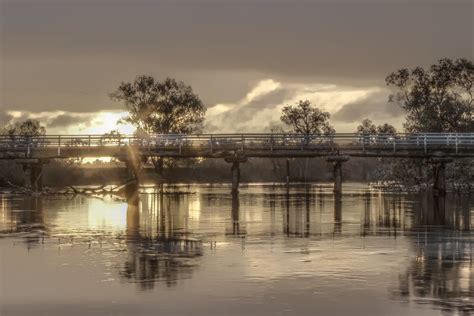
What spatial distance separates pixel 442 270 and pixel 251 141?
150 ft

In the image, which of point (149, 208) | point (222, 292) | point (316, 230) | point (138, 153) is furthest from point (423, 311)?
point (138, 153)

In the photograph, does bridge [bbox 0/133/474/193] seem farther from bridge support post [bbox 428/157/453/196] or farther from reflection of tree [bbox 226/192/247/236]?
reflection of tree [bbox 226/192/247/236]

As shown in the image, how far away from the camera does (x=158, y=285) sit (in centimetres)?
1738

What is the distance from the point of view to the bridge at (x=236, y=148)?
62812mm

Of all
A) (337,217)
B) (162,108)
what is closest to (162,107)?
(162,108)

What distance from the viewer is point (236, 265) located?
20.4m

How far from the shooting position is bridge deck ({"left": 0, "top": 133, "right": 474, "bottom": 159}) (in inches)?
2473

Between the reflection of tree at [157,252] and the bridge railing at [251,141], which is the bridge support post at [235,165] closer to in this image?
the bridge railing at [251,141]

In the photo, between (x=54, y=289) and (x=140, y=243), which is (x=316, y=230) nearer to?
(x=140, y=243)

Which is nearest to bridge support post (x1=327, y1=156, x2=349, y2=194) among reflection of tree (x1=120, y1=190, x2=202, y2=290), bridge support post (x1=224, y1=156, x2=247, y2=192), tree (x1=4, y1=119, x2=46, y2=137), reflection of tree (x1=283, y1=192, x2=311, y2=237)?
bridge support post (x1=224, y1=156, x2=247, y2=192)

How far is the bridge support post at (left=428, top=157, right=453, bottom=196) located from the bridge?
3.3 inches

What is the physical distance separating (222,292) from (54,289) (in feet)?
10.9

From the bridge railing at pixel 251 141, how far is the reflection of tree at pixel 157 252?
1132 inches

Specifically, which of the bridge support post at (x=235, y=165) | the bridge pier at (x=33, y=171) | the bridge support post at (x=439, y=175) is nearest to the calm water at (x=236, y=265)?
the bridge support post at (x=439, y=175)
